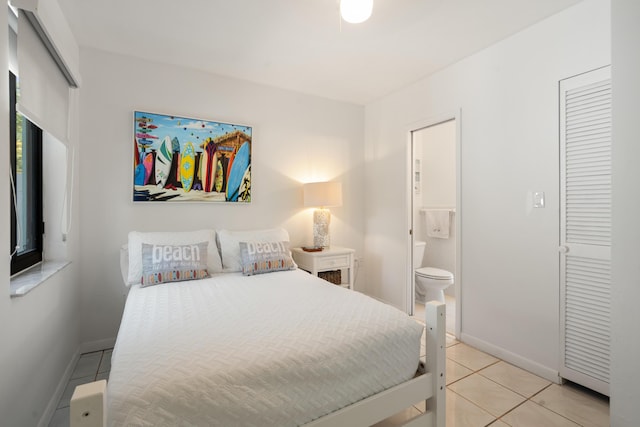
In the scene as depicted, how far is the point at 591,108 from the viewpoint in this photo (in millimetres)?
1907

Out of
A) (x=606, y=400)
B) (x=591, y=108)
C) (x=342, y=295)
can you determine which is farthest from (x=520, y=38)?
(x=606, y=400)

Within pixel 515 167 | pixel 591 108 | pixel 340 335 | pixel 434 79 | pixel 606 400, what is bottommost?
pixel 606 400

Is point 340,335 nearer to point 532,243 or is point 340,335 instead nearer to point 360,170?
point 532,243

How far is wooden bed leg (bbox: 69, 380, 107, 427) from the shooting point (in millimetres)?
784

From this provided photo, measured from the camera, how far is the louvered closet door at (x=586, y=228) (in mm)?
1837

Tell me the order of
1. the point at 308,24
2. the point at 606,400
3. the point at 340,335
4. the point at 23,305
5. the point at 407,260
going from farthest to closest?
the point at 407,260, the point at 308,24, the point at 606,400, the point at 23,305, the point at 340,335

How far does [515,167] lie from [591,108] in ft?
1.80

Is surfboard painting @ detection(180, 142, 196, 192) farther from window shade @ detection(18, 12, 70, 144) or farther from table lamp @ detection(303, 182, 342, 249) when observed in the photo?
table lamp @ detection(303, 182, 342, 249)

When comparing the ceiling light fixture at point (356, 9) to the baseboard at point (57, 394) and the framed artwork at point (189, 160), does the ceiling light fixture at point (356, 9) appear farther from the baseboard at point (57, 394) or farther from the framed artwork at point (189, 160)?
the baseboard at point (57, 394)

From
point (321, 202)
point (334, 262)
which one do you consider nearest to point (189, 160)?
point (321, 202)

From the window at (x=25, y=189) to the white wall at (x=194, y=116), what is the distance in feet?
1.35

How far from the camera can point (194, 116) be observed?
284 centimetres

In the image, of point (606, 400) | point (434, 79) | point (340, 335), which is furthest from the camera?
point (434, 79)

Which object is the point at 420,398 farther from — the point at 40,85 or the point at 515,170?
the point at 40,85
